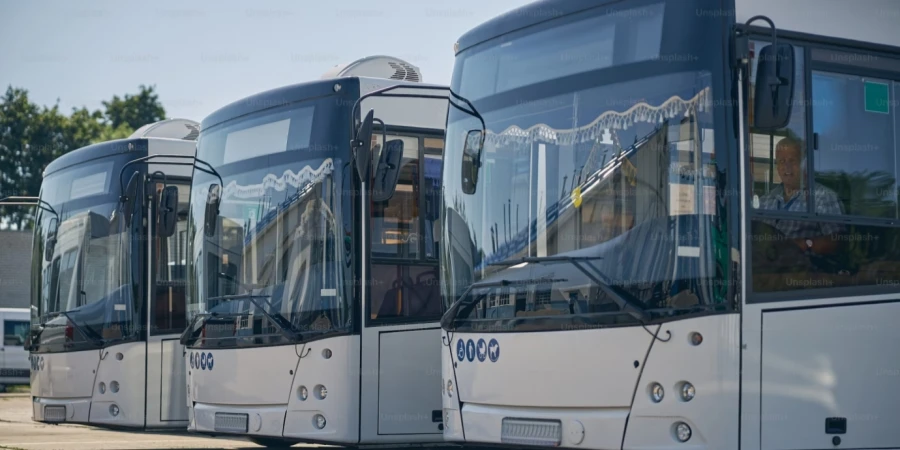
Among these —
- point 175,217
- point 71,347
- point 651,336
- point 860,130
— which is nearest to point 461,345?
point 651,336

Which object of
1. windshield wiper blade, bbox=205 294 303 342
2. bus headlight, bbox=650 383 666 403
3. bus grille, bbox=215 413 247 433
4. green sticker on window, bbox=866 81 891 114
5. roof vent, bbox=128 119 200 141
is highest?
roof vent, bbox=128 119 200 141

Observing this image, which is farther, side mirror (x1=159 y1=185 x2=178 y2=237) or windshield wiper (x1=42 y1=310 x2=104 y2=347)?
windshield wiper (x1=42 y1=310 x2=104 y2=347)

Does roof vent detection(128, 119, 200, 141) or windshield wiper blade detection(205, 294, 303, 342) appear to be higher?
roof vent detection(128, 119, 200, 141)

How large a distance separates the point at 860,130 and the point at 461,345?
3109 millimetres

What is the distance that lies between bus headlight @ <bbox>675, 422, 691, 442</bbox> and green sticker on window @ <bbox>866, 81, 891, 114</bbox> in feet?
8.23

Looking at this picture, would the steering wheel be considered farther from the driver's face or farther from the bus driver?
the driver's face

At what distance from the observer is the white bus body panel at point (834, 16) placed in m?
8.35

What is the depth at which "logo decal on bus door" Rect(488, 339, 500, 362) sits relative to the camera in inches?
358

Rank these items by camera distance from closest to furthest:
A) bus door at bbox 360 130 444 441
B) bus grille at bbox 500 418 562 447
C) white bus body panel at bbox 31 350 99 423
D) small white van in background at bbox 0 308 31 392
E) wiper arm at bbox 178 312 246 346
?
bus grille at bbox 500 418 562 447
bus door at bbox 360 130 444 441
wiper arm at bbox 178 312 246 346
white bus body panel at bbox 31 350 99 423
small white van in background at bbox 0 308 31 392

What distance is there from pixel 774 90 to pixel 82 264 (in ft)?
31.7

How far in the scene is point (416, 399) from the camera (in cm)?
1152

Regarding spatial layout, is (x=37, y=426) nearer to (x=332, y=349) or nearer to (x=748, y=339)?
(x=332, y=349)

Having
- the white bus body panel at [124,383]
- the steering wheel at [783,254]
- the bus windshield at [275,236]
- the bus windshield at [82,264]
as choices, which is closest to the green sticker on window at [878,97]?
the steering wheel at [783,254]

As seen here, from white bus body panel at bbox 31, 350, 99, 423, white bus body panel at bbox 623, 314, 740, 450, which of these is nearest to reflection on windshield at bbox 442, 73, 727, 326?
white bus body panel at bbox 623, 314, 740, 450
